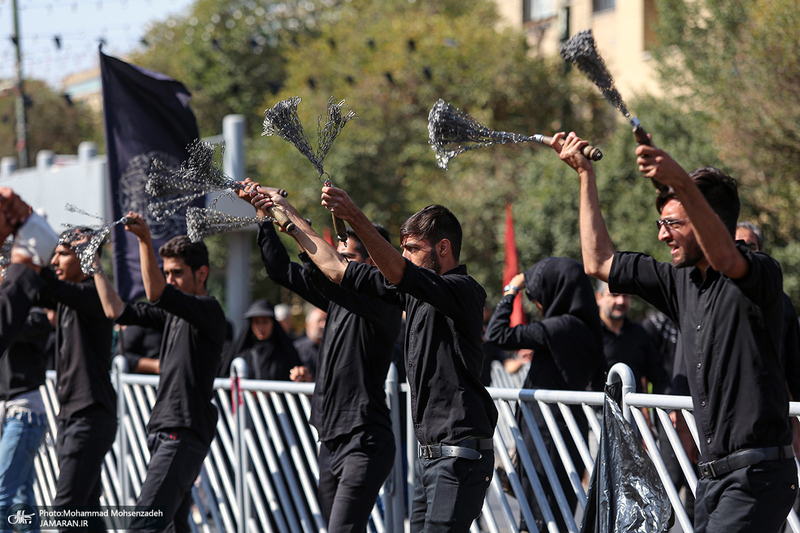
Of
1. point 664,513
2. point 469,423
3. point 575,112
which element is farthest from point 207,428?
point 575,112

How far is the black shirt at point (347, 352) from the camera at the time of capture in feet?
15.3

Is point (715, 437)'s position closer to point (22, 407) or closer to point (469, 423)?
point (469, 423)

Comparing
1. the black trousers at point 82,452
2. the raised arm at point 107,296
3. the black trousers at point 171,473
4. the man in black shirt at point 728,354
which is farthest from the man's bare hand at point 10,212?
the man in black shirt at point 728,354

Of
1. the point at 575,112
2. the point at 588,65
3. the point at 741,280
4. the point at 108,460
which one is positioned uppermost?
the point at 575,112

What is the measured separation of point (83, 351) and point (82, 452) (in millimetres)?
614

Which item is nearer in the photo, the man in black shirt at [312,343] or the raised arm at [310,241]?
the raised arm at [310,241]

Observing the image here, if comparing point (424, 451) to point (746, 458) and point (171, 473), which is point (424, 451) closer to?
point (746, 458)

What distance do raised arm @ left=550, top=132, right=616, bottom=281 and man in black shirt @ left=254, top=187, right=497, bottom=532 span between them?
0.55 meters

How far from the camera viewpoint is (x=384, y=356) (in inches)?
191

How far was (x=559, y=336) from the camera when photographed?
5.28 metres

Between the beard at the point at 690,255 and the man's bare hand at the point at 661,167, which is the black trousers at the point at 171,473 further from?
the man's bare hand at the point at 661,167

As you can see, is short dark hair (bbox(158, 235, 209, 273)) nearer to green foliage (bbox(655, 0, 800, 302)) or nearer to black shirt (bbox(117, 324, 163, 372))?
black shirt (bbox(117, 324, 163, 372))

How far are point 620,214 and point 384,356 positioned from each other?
14.6m

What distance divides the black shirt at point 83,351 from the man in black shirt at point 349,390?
1.31m
